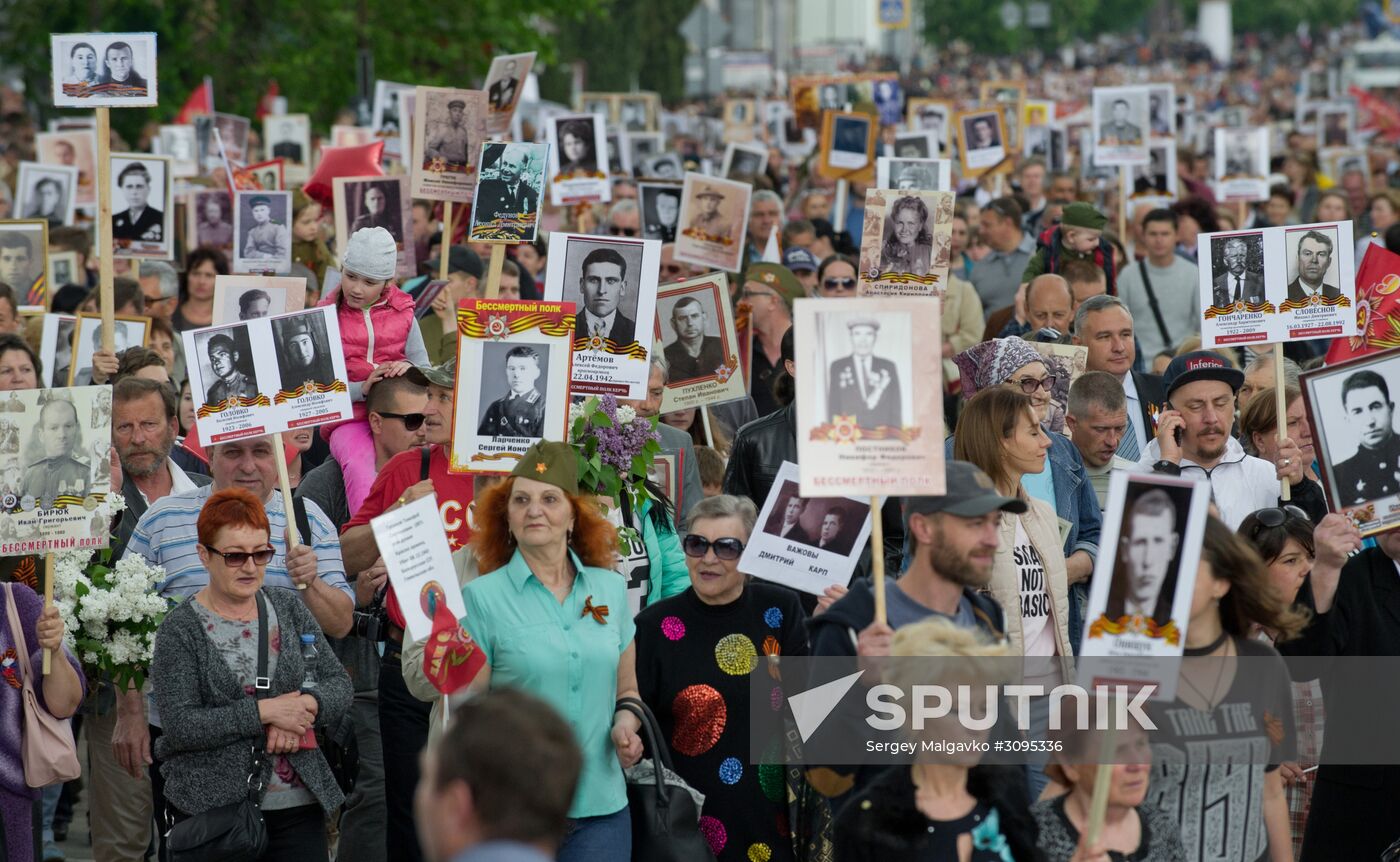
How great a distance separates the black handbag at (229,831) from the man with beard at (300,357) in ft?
4.58

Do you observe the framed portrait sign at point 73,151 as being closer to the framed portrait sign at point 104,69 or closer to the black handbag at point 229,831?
the framed portrait sign at point 104,69

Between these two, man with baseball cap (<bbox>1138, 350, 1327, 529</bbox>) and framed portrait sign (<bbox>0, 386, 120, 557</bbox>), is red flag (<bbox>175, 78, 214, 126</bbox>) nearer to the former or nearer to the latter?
framed portrait sign (<bbox>0, 386, 120, 557</bbox>)

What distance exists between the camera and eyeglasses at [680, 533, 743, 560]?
6.56m

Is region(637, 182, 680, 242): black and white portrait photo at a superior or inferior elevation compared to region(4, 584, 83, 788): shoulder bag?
superior

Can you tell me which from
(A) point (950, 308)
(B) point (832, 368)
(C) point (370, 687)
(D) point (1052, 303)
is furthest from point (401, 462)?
(A) point (950, 308)

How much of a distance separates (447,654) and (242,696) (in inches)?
34.3

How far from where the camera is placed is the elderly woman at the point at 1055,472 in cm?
699

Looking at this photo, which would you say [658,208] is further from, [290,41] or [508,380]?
[290,41]

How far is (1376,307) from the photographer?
8625 millimetres

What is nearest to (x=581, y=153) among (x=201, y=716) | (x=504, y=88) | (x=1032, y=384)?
(x=504, y=88)

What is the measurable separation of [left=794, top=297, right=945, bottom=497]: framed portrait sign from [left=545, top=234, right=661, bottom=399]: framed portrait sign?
2668mm

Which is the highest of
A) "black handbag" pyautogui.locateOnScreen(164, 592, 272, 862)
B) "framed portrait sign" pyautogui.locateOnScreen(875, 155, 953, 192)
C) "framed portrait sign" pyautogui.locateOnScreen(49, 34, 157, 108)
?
"framed portrait sign" pyautogui.locateOnScreen(49, 34, 157, 108)

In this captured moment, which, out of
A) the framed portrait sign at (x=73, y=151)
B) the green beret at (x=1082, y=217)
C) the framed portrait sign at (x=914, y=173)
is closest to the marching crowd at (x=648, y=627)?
the green beret at (x=1082, y=217)

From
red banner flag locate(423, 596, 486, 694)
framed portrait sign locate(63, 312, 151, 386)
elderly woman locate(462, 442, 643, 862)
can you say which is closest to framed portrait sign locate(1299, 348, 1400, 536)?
elderly woman locate(462, 442, 643, 862)
